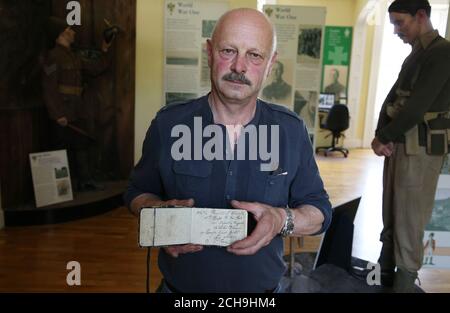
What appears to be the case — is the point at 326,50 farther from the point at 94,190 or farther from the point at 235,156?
the point at 235,156

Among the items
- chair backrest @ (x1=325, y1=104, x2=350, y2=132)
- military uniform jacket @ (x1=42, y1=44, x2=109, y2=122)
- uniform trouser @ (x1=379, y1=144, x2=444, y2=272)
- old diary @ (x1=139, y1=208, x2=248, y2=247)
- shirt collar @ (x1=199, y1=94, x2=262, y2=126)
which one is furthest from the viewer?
chair backrest @ (x1=325, y1=104, x2=350, y2=132)

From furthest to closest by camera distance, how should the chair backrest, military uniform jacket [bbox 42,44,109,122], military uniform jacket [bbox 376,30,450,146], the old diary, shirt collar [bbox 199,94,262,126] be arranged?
1. the chair backrest
2. military uniform jacket [bbox 42,44,109,122]
3. military uniform jacket [bbox 376,30,450,146]
4. shirt collar [bbox 199,94,262,126]
5. the old diary

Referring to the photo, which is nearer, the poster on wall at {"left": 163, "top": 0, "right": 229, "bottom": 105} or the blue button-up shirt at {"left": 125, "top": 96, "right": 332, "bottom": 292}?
the blue button-up shirt at {"left": 125, "top": 96, "right": 332, "bottom": 292}

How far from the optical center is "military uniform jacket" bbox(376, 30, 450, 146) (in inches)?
77.5

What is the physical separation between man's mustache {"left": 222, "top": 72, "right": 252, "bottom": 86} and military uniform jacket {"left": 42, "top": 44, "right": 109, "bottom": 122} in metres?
2.73

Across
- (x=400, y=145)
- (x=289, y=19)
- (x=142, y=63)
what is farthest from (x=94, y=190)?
(x=400, y=145)

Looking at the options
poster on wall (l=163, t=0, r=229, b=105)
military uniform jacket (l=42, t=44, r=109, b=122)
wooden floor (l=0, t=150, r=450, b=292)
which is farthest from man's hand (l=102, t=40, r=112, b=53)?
wooden floor (l=0, t=150, r=450, b=292)

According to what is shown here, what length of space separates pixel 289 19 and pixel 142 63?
151cm

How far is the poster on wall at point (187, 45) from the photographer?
357 centimetres

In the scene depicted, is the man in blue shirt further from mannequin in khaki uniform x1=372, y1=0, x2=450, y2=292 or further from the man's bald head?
mannequin in khaki uniform x1=372, y1=0, x2=450, y2=292

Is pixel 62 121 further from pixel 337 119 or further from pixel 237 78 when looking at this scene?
pixel 337 119

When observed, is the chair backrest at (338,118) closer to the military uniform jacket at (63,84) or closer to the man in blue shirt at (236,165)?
the military uniform jacket at (63,84)

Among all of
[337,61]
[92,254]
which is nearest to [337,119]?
[337,61]

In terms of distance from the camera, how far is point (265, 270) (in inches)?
45.4
